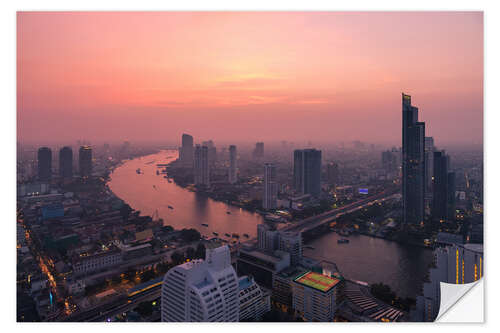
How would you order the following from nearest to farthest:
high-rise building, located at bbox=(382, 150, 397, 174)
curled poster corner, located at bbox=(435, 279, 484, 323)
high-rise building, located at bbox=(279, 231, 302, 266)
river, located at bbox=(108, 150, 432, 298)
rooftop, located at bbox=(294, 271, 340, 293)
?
curled poster corner, located at bbox=(435, 279, 484, 323), rooftop, located at bbox=(294, 271, 340, 293), high-rise building, located at bbox=(279, 231, 302, 266), river, located at bbox=(108, 150, 432, 298), high-rise building, located at bbox=(382, 150, 397, 174)

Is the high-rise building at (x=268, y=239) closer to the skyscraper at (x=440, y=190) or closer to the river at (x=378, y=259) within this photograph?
the river at (x=378, y=259)

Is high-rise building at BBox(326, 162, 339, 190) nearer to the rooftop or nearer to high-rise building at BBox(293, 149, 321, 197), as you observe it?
high-rise building at BBox(293, 149, 321, 197)

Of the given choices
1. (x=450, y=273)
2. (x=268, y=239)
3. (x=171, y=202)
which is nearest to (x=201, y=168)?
(x=171, y=202)

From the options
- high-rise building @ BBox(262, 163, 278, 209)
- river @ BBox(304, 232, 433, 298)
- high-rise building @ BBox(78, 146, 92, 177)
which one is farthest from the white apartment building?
high-rise building @ BBox(262, 163, 278, 209)

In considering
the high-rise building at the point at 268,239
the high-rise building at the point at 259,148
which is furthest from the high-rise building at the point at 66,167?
the high-rise building at the point at 268,239

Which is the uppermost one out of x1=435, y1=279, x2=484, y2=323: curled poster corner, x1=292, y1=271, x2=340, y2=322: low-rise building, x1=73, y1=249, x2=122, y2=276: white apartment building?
x1=435, y1=279, x2=484, y2=323: curled poster corner
